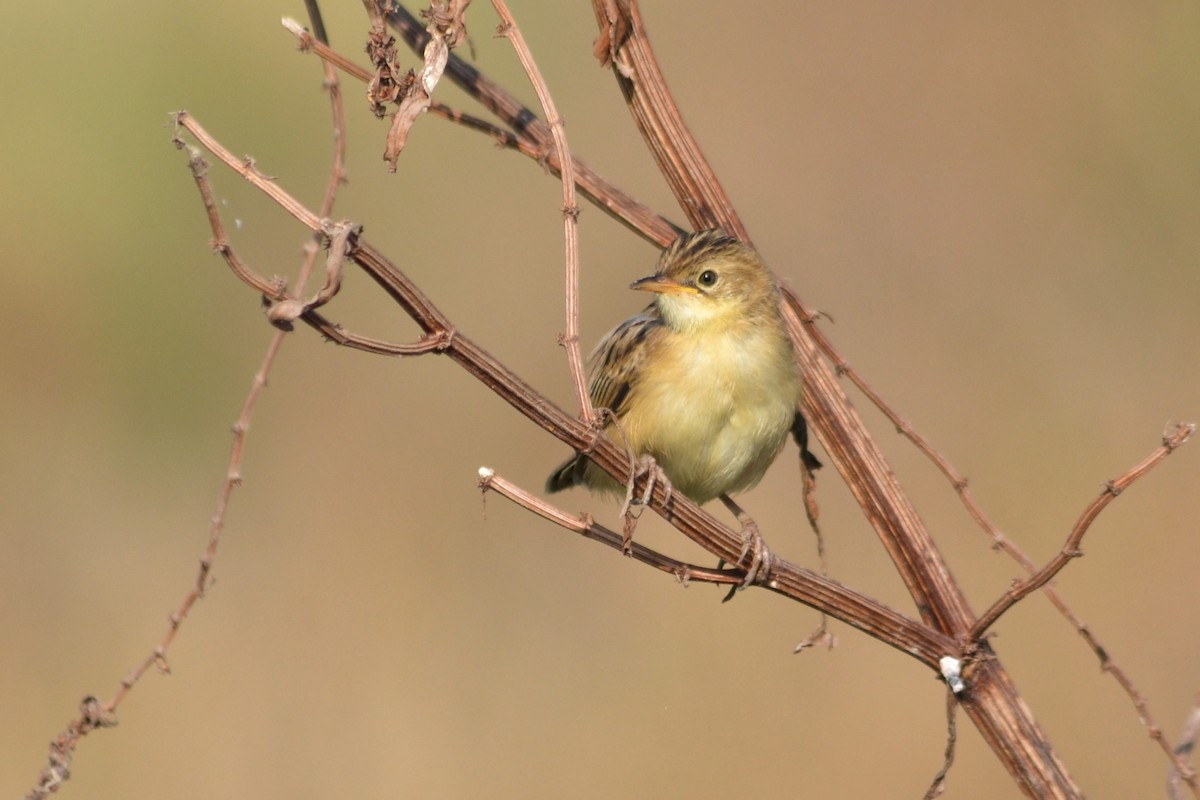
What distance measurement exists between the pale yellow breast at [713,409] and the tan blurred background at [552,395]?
223 centimetres

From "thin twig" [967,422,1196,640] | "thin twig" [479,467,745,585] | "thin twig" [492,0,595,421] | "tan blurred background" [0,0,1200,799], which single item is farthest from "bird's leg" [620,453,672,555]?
"tan blurred background" [0,0,1200,799]

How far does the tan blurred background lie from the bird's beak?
219 centimetres

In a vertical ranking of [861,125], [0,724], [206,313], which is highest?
[861,125]

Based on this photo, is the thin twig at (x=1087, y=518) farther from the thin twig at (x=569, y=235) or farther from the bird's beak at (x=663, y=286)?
the bird's beak at (x=663, y=286)

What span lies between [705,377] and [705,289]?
366 mm

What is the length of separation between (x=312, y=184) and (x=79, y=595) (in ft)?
9.37

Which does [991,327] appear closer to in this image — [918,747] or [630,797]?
[918,747]

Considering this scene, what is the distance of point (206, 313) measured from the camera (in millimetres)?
7984

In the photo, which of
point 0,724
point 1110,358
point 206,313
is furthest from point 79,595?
point 1110,358

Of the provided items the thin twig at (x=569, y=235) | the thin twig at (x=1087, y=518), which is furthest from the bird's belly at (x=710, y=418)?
the thin twig at (x=1087, y=518)

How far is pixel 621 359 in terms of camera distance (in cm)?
456

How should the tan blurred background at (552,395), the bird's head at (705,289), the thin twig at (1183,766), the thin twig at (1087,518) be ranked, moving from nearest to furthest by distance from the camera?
the thin twig at (1087,518) → the thin twig at (1183,766) → the bird's head at (705,289) → the tan blurred background at (552,395)

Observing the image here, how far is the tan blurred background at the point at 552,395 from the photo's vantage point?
6.58 m

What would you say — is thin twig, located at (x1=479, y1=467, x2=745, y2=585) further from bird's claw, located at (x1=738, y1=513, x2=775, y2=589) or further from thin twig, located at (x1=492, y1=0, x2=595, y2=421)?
thin twig, located at (x1=492, y1=0, x2=595, y2=421)
